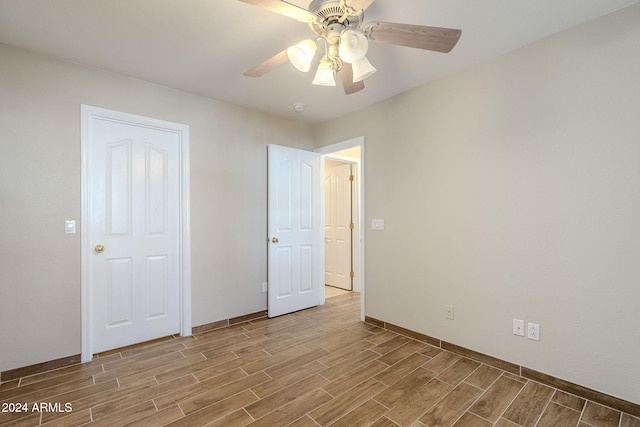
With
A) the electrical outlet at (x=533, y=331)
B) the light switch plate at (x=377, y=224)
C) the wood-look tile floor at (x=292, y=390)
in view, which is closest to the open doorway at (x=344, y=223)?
the light switch plate at (x=377, y=224)

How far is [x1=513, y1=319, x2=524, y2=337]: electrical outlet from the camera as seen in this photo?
224cm

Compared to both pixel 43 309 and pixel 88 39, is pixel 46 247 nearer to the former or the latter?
pixel 43 309

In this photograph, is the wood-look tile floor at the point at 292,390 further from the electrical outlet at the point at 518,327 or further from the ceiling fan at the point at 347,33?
the ceiling fan at the point at 347,33

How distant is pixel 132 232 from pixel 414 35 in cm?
280

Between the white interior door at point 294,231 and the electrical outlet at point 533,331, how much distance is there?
2438 mm

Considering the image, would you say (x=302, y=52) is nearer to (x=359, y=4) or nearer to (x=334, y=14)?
(x=334, y=14)

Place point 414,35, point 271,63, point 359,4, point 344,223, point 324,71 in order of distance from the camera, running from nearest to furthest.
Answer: point 359,4
point 414,35
point 324,71
point 271,63
point 344,223

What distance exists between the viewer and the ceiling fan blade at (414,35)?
4.64 ft

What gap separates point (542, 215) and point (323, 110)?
247 cm

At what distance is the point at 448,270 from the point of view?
2684 millimetres

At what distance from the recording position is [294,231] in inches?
150

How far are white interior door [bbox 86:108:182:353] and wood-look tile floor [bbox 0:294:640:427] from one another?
0.86ft

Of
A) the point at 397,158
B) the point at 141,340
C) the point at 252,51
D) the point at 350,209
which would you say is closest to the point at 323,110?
the point at 397,158

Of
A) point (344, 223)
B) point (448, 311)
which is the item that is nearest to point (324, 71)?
point (448, 311)
